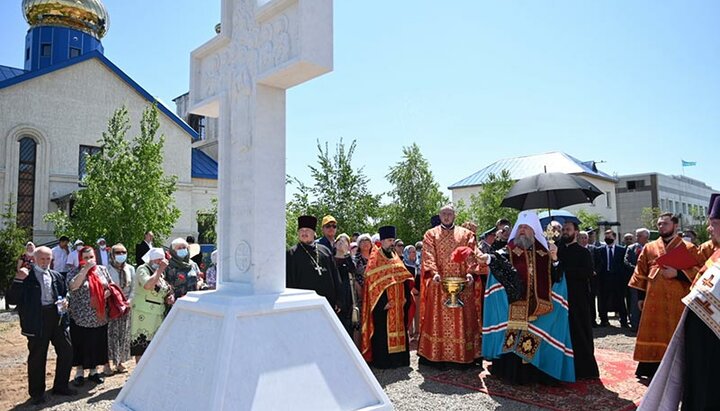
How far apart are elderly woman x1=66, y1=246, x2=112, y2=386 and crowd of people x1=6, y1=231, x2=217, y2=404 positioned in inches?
0.4

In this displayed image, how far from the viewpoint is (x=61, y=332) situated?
222 inches

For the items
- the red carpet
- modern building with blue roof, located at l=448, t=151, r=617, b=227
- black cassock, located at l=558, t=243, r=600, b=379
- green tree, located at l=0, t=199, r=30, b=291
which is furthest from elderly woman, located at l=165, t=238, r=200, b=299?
modern building with blue roof, located at l=448, t=151, r=617, b=227

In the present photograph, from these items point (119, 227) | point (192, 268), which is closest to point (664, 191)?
point (119, 227)

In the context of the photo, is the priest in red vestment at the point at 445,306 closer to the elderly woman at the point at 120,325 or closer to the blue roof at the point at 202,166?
the elderly woman at the point at 120,325

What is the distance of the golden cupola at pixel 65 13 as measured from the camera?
28172mm

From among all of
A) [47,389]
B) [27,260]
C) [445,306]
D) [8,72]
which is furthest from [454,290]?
[8,72]

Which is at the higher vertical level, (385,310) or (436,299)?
(436,299)

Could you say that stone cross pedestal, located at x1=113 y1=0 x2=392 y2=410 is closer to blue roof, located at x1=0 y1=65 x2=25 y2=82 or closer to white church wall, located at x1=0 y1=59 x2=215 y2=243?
white church wall, located at x1=0 y1=59 x2=215 y2=243

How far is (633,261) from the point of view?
405 inches

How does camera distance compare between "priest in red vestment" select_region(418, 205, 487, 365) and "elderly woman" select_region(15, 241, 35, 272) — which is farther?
"priest in red vestment" select_region(418, 205, 487, 365)

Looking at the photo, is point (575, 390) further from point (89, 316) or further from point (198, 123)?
point (198, 123)

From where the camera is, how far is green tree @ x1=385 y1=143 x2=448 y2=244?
23094 mm

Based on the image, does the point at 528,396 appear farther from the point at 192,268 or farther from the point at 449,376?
the point at 192,268

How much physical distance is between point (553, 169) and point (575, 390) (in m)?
39.9
